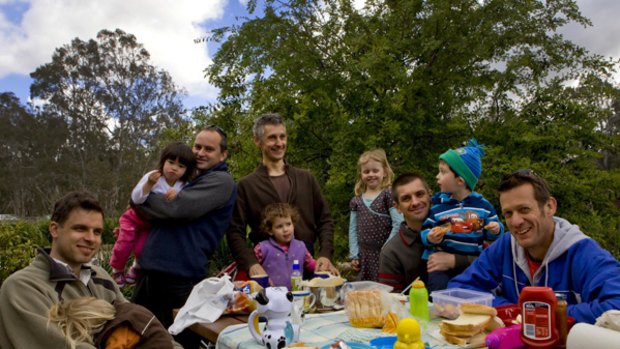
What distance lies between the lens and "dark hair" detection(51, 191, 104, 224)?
2.08 meters

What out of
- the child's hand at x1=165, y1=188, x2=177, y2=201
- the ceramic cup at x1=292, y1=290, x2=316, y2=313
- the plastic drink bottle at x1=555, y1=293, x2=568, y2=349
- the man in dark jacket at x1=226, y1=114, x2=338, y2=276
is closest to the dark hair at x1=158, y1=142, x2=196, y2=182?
the child's hand at x1=165, y1=188, x2=177, y2=201

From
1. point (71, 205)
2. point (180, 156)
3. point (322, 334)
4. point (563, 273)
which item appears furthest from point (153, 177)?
point (563, 273)

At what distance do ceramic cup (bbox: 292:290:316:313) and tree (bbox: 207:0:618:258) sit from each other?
2771 mm

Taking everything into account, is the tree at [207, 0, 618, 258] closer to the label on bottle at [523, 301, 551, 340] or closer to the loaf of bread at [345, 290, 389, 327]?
the loaf of bread at [345, 290, 389, 327]

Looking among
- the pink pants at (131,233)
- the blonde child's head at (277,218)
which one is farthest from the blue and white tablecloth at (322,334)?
the pink pants at (131,233)

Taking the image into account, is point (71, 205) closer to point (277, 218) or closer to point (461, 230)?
point (277, 218)

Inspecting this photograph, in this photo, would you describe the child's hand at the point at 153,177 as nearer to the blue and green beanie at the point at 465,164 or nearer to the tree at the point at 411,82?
the blue and green beanie at the point at 465,164

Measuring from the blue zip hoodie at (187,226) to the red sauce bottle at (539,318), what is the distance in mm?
1893

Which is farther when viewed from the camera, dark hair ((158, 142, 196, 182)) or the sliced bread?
dark hair ((158, 142, 196, 182))

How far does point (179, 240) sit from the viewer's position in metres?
2.81

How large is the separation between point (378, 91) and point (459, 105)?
1070mm

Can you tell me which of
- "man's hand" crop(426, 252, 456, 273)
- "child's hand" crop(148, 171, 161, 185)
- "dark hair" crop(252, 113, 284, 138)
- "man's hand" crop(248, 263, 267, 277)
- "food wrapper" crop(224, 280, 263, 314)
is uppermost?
"dark hair" crop(252, 113, 284, 138)

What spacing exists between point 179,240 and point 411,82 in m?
3.62

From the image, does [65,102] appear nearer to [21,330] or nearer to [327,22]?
[327,22]
